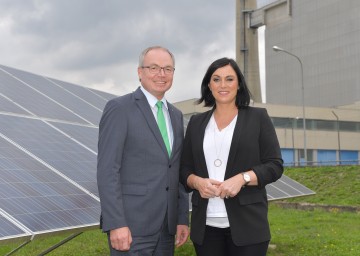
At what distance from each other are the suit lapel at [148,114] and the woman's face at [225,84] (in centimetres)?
51

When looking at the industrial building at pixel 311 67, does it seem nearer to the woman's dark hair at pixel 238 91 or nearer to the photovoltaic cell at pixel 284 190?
the photovoltaic cell at pixel 284 190

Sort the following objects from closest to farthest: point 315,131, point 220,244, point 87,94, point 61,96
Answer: point 220,244
point 61,96
point 87,94
point 315,131

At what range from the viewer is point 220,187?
3660mm

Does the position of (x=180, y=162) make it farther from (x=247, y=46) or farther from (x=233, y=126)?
(x=247, y=46)

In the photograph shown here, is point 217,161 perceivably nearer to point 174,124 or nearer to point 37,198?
point 174,124

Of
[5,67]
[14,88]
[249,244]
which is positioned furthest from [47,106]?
[249,244]

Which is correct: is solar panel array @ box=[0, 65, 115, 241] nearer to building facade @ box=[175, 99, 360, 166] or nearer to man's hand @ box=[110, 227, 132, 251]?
man's hand @ box=[110, 227, 132, 251]

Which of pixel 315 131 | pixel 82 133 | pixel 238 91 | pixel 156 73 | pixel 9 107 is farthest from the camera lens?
pixel 315 131

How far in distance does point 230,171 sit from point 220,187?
0.18 meters

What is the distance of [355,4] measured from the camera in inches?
2749

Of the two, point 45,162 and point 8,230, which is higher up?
point 45,162

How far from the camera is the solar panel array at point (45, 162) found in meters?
4.41

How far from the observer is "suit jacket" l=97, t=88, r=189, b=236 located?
357cm

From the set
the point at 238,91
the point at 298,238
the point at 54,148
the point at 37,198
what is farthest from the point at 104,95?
the point at 238,91
